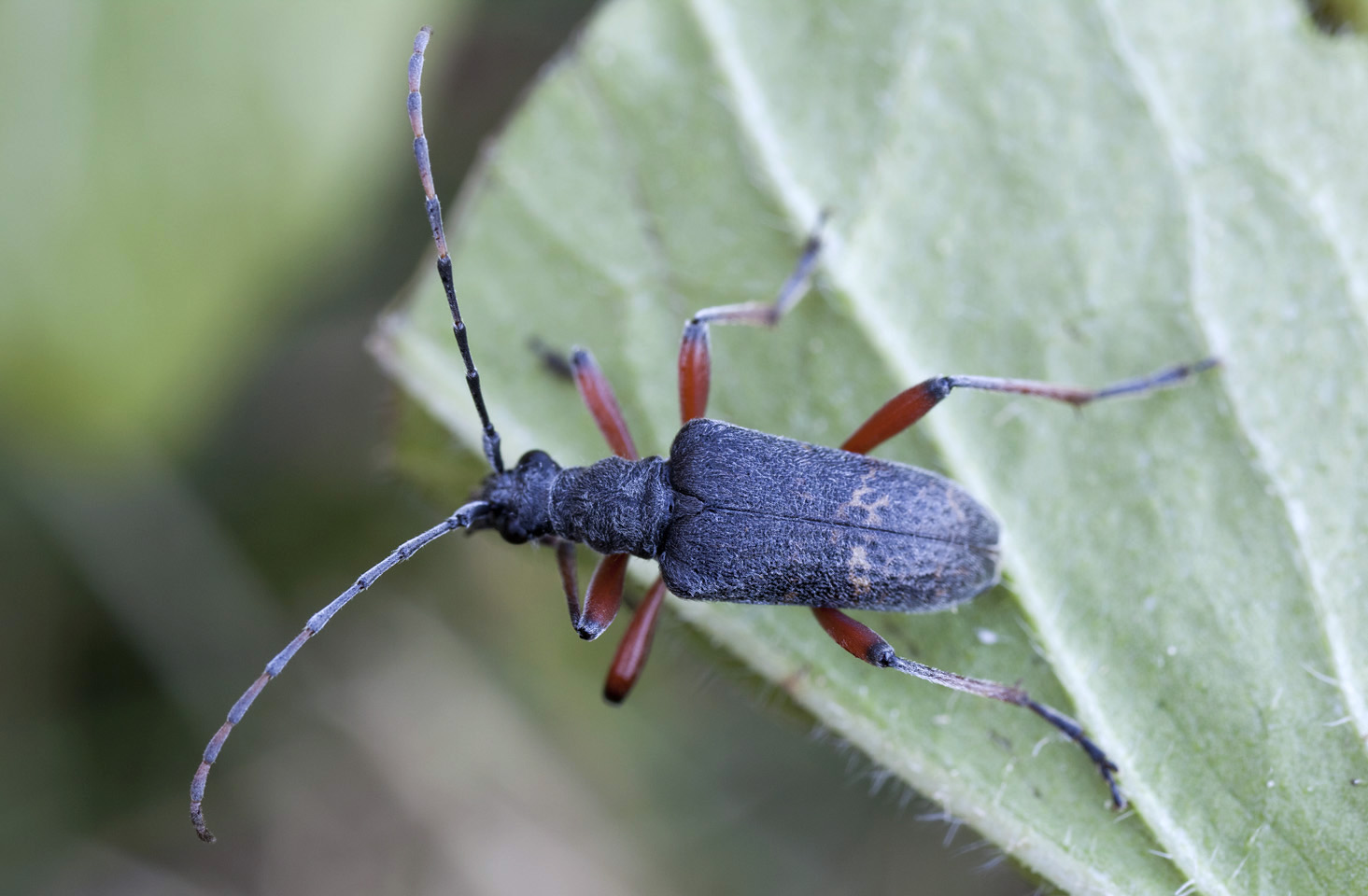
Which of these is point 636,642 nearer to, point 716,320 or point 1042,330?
point 716,320

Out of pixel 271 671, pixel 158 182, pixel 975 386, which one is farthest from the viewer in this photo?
pixel 158 182

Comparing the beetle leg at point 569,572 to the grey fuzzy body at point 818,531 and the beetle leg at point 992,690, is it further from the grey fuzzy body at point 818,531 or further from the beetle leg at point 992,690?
the beetle leg at point 992,690

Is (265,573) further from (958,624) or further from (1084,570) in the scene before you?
(1084,570)

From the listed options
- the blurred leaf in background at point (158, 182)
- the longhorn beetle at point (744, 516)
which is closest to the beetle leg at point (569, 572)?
the longhorn beetle at point (744, 516)

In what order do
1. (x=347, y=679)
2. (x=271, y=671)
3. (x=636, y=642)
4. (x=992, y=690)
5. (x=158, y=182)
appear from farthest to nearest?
(x=347, y=679) → (x=158, y=182) → (x=636, y=642) → (x=992, y=690) → (x=271, y=671)

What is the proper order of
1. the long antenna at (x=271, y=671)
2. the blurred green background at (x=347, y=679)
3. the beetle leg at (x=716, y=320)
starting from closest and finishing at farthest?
the long antenna at (x=271, y=671), the beetle leg at (x=716, y=320), the blurred green background at (x=347, y=679)

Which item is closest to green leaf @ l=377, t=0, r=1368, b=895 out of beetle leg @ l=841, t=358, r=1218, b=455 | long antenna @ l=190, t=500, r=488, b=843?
beetle leg @ l=841, t=358, r=1218, b=455

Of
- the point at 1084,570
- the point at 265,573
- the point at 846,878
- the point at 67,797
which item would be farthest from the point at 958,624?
the point at 67,797

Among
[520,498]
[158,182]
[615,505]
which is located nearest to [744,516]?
[615,505]
